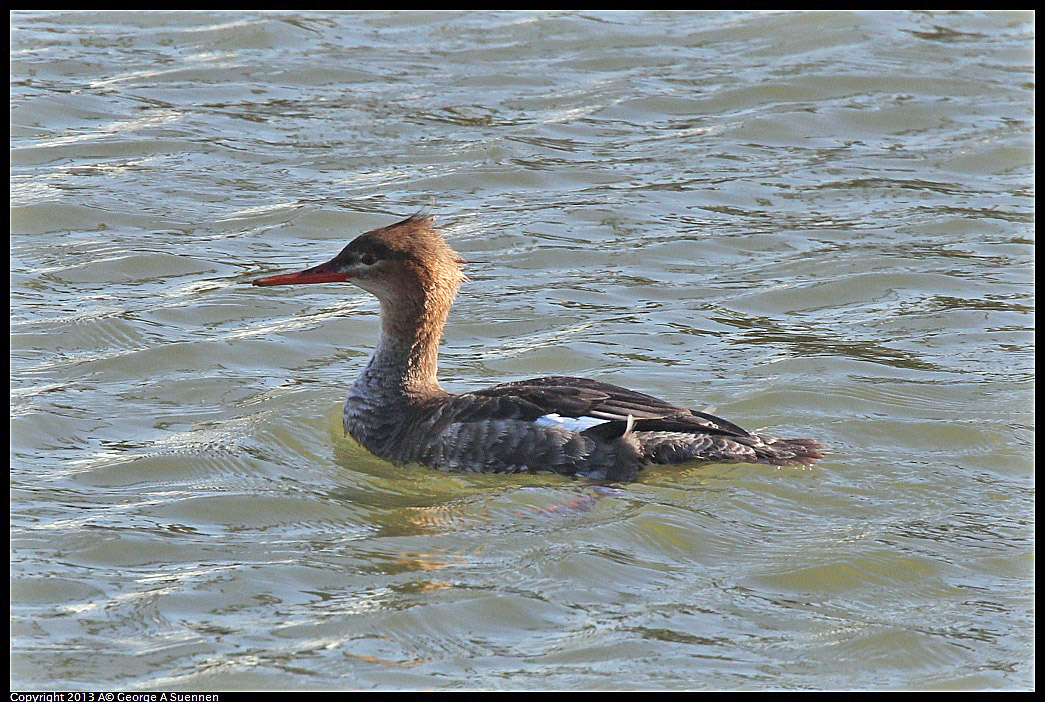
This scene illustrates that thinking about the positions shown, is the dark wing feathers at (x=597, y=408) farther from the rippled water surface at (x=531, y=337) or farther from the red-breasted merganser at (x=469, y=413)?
the rippled water surface at (x=531, y=337)

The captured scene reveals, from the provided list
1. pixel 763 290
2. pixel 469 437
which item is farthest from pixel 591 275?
pixel 469 437

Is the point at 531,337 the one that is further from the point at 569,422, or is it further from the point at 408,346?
the point at 569,422

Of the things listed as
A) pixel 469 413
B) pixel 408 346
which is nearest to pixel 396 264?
pixel 408 346

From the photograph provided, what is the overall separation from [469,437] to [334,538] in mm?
986

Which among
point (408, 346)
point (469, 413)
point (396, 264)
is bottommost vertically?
point (469, 413)

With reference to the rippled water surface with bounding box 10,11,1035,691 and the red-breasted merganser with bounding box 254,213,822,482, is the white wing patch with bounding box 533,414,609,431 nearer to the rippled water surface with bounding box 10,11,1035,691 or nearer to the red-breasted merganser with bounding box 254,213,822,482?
the red-breasted merganser with bounding box 254,213,822,482

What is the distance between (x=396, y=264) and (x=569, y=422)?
50.9 inches

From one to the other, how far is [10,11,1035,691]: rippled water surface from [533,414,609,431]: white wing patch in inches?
9.9

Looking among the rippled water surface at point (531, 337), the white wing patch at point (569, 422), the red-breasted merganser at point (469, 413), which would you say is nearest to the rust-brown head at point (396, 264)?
the red-breasted merganser at point (469, 413)

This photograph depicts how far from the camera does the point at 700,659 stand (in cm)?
505

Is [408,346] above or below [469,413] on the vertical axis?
above

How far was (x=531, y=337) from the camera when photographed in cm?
831

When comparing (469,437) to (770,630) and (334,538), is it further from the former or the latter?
(770,630)

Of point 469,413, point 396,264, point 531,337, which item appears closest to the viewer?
point 469,413
